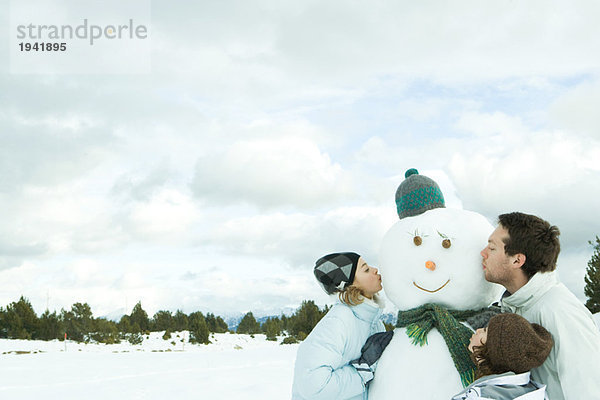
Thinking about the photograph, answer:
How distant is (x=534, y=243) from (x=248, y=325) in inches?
1045

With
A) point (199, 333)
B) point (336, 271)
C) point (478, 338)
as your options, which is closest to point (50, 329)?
point (199, 333)

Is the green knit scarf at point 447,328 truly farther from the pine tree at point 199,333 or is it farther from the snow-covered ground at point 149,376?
the pine tree at point 199,333

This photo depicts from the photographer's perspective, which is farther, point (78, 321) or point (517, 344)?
point (78, 321)

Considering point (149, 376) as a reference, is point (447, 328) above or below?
above

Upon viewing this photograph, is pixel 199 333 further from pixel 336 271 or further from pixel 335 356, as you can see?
pixel 335 356

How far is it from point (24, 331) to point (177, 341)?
22.0 feet

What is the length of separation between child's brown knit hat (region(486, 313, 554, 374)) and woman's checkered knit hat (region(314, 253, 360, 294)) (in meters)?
1.09

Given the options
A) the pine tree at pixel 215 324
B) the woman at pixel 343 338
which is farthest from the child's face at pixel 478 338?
the pine tree at pixel 215 324

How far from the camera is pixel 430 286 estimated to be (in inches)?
134

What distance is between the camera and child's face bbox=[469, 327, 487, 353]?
2.95m

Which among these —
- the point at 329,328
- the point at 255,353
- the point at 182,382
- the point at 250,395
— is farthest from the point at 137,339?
the point at 329,328

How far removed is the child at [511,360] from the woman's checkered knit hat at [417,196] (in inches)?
42.6

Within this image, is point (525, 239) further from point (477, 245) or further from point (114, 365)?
point (114, 365)

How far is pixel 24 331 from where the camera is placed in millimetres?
24234
